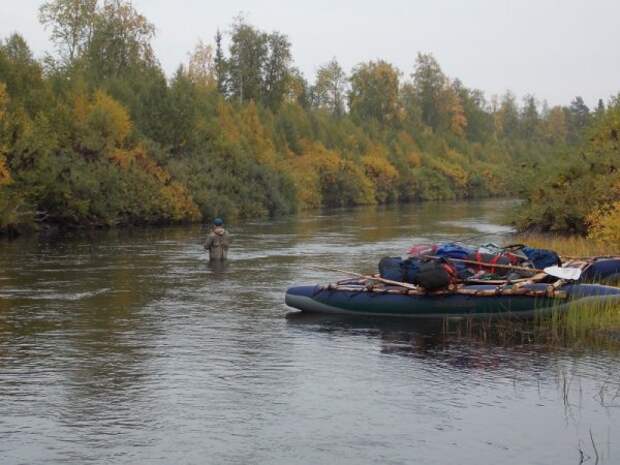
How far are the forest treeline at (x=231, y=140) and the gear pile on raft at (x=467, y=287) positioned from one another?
27.6ft

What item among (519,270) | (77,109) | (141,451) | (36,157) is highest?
(77,109)

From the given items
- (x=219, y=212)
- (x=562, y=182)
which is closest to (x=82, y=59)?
(x=219, y=212)

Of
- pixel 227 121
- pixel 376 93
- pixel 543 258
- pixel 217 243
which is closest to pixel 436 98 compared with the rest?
pixel 376 93

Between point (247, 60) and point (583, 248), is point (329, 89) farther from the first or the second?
point (583, 248)

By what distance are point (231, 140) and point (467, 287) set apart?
47745 mm

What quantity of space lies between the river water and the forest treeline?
523 inches

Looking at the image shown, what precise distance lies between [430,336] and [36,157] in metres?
28.2

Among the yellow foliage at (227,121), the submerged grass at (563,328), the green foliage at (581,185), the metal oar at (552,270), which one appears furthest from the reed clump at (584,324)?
the yellow foliage at (227,121)

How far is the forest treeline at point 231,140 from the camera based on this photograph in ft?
124

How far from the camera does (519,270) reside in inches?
687

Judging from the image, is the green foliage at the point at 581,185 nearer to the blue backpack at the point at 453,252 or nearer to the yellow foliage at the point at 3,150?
the blue backpack at the point at 453,252

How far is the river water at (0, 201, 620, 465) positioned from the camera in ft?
31.1

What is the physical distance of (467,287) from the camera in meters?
16.7

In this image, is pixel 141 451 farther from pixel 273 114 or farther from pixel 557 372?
pixel 273 114
